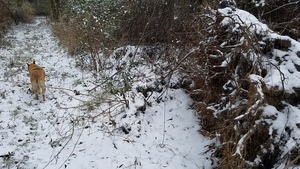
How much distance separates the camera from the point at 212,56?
4625 mm

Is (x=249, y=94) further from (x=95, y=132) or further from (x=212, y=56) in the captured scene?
(x=95, y=132)

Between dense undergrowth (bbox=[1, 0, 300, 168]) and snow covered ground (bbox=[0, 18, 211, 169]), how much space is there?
38 centimetres

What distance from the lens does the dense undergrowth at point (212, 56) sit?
3512mm

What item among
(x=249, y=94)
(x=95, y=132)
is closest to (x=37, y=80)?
(x=95, y=132)

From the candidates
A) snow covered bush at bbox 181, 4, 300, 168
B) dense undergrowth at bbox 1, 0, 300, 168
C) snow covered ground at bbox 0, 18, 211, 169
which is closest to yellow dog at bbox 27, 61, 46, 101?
snow covered ground at bbox 0, 18, 211, 169

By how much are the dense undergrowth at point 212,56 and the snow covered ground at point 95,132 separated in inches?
15.0

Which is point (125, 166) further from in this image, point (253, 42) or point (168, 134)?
point (253, 42)

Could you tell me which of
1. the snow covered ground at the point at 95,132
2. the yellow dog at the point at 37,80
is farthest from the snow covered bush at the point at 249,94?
the yellow dog at the point at 37,80

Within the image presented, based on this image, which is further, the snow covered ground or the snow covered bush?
the snow covered ground

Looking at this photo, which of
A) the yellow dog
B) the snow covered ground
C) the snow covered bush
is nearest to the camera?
the snow covered bush

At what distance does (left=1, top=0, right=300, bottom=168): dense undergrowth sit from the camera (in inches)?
138

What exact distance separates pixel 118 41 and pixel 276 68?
16.6ft

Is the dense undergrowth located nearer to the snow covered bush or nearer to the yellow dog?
the snow covered bush

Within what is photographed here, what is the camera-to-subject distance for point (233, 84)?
408 cm
